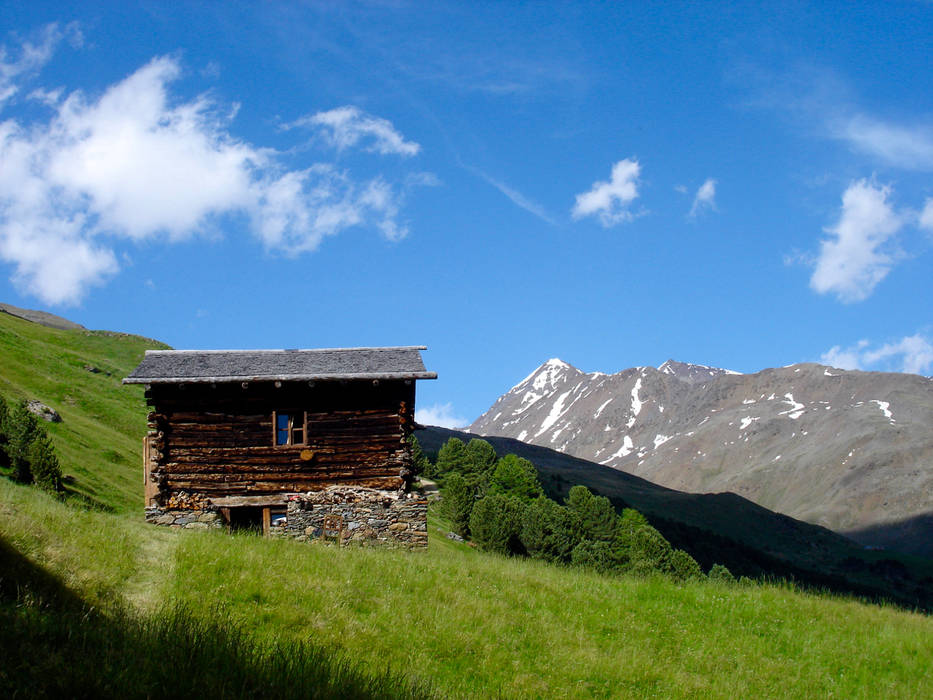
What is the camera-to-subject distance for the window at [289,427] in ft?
75.9

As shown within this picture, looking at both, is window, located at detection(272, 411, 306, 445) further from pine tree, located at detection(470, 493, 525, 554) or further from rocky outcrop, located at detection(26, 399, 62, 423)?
pine tree, located at detection(470, 493, 525, 554)

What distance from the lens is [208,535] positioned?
669 inches

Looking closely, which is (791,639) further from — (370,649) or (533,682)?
(370,649)

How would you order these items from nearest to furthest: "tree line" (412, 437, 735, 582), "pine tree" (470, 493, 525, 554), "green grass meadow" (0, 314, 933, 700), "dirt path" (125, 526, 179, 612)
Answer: "green grass meadow" (0, 314, 933, 700) < "dirt path" (125, 526, 179, 612) < "pine tree" (470, 493, 525, 554) < "tree line" (412, 437, 735, 582)

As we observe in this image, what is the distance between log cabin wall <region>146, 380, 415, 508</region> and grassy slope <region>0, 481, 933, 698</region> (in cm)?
544

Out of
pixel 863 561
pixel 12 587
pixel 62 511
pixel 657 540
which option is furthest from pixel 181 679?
pixel 863 561

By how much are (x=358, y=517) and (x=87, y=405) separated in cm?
3383

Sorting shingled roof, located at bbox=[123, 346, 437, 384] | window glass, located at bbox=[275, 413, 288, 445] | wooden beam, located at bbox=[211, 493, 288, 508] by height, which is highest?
shingled roof, located at bbox=[123, 346, 437, 384]

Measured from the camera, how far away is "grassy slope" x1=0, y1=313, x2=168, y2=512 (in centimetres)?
3362

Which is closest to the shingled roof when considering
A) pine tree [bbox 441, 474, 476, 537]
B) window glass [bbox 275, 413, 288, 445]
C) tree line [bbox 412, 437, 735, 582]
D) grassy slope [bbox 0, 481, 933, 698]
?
window glass [bbox 275, 413, 288, 445]

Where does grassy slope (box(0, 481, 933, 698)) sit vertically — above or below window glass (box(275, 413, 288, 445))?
below

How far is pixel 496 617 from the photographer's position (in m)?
13.7

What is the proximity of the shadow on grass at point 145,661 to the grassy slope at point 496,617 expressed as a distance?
121 centimetres

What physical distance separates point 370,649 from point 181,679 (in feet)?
15.2
